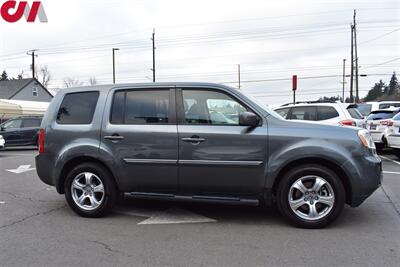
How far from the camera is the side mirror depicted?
5094 millimetres

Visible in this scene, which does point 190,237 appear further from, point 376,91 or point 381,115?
point 376,91

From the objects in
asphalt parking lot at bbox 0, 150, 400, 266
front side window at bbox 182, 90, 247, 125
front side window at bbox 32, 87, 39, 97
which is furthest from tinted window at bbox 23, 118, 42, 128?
front side window at bbox 32, 87, 39, 97

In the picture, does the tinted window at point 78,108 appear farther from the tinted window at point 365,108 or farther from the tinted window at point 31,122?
the tinted window at point 365,108

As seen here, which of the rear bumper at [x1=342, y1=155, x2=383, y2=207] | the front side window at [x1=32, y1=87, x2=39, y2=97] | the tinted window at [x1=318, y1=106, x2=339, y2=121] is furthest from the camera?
the front side window at [x1=32, y1=87, x2=39, y2=97]

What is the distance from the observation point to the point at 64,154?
5766 mm

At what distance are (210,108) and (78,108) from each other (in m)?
2.00

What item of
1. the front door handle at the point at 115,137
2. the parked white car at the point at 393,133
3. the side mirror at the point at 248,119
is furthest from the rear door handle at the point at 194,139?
the parked white car at the point at 393,133

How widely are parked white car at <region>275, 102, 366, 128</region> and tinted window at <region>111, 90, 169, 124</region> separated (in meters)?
6.15

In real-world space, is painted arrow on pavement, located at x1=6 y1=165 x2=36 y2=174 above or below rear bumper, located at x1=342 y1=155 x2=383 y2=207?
below

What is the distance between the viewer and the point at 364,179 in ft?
16.6

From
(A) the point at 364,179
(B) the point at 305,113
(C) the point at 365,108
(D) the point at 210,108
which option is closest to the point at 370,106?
(C) the point at 365,108

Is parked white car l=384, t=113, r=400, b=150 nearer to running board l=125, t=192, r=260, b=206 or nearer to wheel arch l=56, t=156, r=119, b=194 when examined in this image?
running board l=125, t=192, r=260, b=206

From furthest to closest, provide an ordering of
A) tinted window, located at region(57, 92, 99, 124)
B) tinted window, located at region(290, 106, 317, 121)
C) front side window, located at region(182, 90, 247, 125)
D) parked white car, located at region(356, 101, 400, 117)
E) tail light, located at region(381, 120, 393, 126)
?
parked white car, located at region(356, 101, 400, 117) < tinted window, located at region(290, 106, 317, 121) < tail light, located at region(381, 120, 393, 126) < tinted window, located at region(57, 92, 99, 124) < front side window, located at region(182, 90, 247, 125)

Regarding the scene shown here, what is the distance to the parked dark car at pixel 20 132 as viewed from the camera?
60.3 feet
